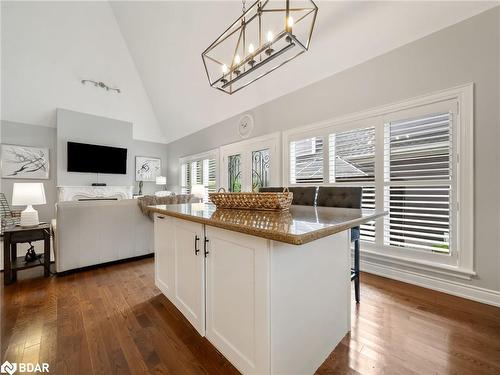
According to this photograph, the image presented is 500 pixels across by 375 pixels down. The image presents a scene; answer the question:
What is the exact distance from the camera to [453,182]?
83.3 inches

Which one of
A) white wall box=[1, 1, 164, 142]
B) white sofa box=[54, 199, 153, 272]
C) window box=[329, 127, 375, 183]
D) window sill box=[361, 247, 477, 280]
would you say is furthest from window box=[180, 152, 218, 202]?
window sill box=[361, 247, 477, 280]

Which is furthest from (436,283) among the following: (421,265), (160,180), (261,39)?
(160,180)

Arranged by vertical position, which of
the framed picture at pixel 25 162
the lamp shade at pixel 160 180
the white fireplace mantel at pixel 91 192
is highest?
the framed picture at pixel 25 162

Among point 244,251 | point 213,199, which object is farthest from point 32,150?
point 244,251

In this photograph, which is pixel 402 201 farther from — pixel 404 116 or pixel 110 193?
pixel 110 193

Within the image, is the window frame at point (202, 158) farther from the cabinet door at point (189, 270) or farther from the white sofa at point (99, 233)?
the cabinet door at point (189, 270)

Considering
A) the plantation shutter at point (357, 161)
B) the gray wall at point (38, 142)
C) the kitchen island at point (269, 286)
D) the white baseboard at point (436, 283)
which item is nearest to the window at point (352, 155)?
the plantation shutter at point (357, 161)

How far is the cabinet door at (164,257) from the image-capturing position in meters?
1.86

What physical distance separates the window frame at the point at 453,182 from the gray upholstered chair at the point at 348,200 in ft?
2.26

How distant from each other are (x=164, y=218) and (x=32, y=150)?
17.6 feet

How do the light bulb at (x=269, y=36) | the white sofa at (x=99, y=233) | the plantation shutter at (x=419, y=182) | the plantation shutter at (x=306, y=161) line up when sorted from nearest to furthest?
the light bulb at (x=269, y=36) < the plantation shutter at (x=419, y=182) < the white sofa at (x=99, y=233) < the plantation shutter at (x=306, y=161)

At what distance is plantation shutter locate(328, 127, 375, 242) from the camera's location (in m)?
2.68

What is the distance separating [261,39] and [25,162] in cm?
591

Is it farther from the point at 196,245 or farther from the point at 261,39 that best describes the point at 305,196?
the point at 261,39
